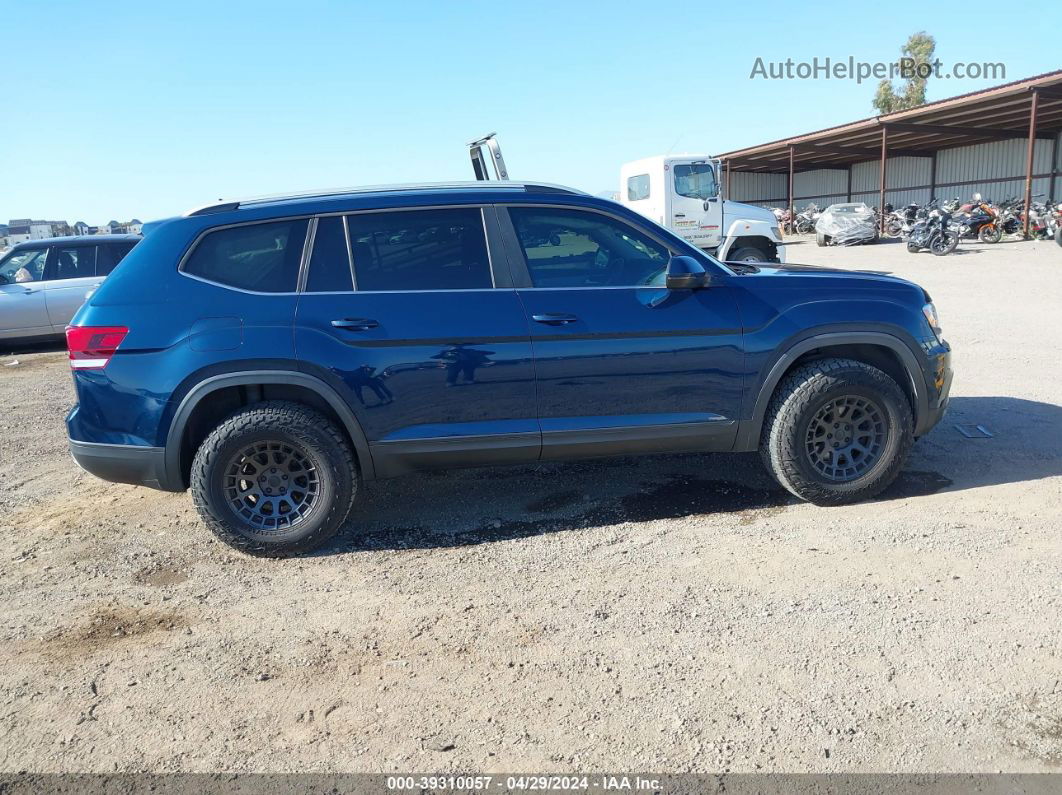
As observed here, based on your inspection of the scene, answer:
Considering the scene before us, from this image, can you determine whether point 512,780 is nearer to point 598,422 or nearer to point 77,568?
point 598,422

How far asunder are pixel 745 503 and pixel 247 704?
2858 millimetres

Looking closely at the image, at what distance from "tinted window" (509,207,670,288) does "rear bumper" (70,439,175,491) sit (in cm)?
216

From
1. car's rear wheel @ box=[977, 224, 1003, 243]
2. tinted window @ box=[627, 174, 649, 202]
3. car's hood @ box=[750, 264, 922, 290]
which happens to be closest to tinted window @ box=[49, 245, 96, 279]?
tinted window @ box=[627, 174, 649, 202]

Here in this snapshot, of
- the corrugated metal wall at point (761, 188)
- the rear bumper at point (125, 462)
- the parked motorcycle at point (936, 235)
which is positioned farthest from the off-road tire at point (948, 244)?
the corrugated metal wall at point (761, 188)

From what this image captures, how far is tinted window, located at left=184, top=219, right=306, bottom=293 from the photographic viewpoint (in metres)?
3.97

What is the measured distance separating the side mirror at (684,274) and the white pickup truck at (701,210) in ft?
37.5

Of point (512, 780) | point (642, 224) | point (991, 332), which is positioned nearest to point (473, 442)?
point (642, 224)

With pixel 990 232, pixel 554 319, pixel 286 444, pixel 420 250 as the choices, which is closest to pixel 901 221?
pixel 990 232

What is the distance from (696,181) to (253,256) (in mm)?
12733

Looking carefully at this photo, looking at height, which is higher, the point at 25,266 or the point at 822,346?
the point at 25,266

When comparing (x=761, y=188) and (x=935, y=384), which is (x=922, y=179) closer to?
(x=761, y=188)

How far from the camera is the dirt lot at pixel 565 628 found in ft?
8.37

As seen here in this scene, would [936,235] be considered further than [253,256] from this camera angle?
Yes

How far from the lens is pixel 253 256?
4027 millimetres
